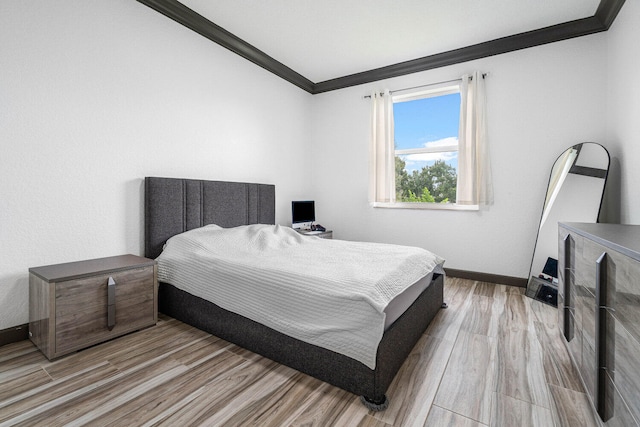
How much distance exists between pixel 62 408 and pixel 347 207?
3686 mm

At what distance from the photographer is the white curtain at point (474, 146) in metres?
3.46

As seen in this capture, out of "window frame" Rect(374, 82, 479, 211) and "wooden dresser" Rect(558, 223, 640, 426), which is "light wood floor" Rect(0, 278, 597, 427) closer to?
"wooden dresser" Rect(558, 223, 640, 426)

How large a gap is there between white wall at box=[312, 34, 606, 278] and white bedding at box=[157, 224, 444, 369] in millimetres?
1252

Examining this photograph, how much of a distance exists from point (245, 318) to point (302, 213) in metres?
2.39

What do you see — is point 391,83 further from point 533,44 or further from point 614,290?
point 614,290

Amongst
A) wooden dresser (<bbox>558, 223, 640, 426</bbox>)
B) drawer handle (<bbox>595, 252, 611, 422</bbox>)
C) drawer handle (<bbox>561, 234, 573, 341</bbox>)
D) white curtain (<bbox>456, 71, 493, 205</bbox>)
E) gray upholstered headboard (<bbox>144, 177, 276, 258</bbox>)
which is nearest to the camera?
wooden dresser (<bbox>558, 223, 640, 426</bbox>)

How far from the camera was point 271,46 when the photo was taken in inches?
139

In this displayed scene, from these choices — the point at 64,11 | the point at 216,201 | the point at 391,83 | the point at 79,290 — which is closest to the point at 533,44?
the point at 391,83

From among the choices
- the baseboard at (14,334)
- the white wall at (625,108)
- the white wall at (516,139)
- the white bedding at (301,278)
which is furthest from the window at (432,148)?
the baseboard at (14,334)

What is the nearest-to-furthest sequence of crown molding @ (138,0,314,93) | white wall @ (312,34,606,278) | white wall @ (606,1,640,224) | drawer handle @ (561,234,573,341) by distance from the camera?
drawer handle @ (561,234,573,341), white wall @ (606,1,640,224), crown molding @ (138,0,314,93), white wall @ (312,34,606,278)

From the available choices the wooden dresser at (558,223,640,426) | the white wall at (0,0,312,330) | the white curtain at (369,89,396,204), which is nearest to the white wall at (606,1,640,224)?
the wooden dresser at (558,223,640,426)

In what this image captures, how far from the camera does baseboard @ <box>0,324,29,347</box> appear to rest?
1.95 metres

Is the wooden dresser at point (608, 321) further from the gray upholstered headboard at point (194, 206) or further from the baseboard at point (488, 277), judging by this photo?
the gray upholstered headboard at point (194, 206)

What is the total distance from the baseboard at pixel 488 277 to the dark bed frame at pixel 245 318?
123 centimetres
